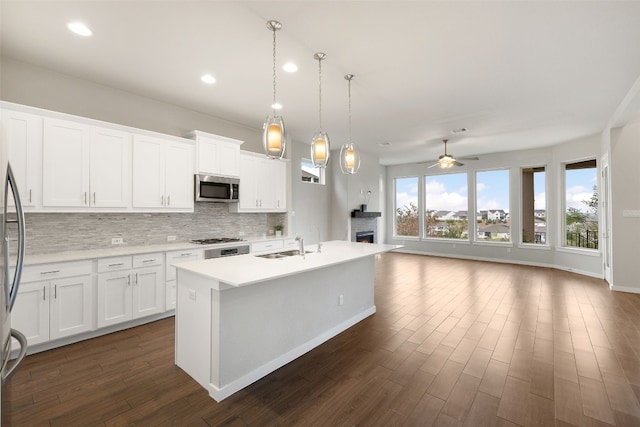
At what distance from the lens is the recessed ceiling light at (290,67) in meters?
3.12

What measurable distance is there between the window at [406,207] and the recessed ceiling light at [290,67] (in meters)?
6.98

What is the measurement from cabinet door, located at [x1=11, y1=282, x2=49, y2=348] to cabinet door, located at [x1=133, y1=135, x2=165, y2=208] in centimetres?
129

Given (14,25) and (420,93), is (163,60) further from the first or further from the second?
(420,93)

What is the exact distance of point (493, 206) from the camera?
7961 millimetres

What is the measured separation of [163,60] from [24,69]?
1.55m

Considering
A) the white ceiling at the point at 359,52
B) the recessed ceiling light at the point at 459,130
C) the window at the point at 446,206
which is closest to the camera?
the white ceiling at the point at 359,52

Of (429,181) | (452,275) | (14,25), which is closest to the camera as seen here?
(14,25)

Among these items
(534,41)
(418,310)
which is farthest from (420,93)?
(418,310)

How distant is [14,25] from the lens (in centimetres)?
250

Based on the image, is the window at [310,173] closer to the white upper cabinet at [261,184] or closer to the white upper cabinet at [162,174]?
the white upper cabinet at [261,184]

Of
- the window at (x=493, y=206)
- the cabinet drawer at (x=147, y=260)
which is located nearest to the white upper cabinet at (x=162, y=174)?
the cabinet drawer at (x=147, y=260)

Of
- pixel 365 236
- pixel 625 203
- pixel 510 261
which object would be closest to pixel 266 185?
pixel 365 236

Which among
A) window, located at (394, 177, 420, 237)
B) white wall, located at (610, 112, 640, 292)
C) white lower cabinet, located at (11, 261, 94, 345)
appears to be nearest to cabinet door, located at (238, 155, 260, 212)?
white lower cabinet, located at (11, 261, 94, 345)

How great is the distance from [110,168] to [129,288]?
56.6 inches
